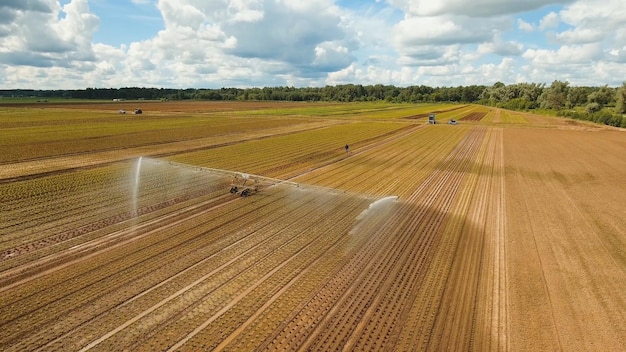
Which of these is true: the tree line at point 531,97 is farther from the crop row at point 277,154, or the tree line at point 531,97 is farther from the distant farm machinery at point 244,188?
the distant farm machinery at point 244,188

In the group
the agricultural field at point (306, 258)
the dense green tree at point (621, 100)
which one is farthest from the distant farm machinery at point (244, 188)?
the dense green tree at point (621, 100)

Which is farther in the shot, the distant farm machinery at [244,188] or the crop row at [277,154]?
the crop row at [277,154]

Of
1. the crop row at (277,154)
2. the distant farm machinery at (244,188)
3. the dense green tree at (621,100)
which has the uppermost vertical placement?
the dense green tree at (621,100)

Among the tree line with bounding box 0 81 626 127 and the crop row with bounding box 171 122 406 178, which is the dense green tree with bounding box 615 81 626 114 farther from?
the crop row with bounding box 171 122 406 178

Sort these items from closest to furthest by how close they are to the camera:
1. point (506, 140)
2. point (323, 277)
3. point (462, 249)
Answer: point (323, 277), point (462, 249), point (506, 140)

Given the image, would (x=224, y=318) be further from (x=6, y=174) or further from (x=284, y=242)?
(x=6, y=174)

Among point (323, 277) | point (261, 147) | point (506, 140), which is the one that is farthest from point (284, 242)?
point (506, 140)

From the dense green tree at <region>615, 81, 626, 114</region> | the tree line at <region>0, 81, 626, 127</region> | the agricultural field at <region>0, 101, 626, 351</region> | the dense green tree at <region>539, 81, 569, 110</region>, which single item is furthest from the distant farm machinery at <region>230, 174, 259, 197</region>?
the dense green tree at <region>539, 81, 569, 110</region>

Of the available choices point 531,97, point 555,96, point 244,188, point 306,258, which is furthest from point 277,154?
point 531,97

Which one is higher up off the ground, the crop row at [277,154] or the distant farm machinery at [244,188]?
the distant farm machinery at [244,188]
